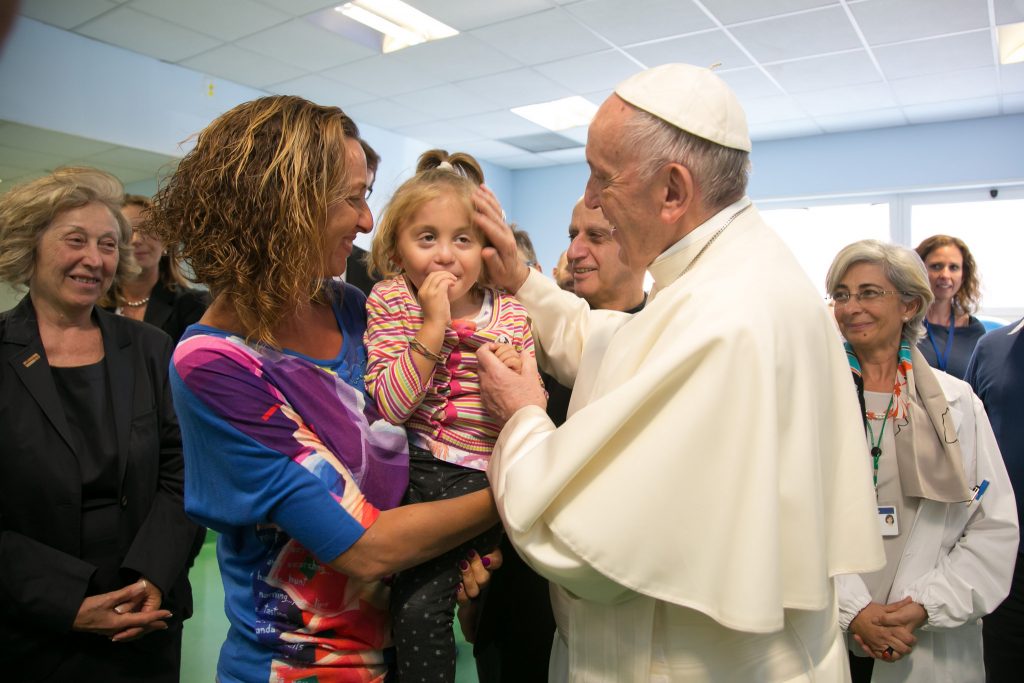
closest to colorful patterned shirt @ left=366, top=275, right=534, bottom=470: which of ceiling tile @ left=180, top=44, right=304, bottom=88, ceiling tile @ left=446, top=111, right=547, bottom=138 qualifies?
ceiling tile @ left=180, top=44, right=304, bottom=88

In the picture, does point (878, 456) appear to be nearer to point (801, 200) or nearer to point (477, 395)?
point (477, 395)

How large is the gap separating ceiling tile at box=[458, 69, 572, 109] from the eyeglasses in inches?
201

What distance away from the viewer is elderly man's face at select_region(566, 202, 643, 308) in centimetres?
254

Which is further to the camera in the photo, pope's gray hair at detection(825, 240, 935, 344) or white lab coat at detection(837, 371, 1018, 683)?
pope's gray hair at detection(825, 240, 935, 344)

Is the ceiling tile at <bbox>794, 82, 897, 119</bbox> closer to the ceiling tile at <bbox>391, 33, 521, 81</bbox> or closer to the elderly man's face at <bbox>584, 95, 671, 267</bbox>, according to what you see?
the ceiling tile at <bbox>391, 33, 521, 81</bbox>

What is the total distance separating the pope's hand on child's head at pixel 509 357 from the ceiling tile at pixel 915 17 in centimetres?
526

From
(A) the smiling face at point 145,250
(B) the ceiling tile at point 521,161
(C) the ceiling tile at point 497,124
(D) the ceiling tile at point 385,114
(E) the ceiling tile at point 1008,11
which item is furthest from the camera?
(B) the ceiling tile at point 521,161

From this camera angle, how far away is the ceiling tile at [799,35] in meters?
5.74

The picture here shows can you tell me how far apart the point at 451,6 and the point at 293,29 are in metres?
1.49

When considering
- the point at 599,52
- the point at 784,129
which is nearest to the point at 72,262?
the point at 599,52

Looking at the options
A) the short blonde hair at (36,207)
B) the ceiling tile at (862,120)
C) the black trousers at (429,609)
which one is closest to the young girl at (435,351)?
the black trousers at (429,609)

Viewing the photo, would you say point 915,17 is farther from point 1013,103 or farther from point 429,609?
point 429,609

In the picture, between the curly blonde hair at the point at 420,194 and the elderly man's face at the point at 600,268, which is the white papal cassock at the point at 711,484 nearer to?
the curly blonde hair at the point at 420,194

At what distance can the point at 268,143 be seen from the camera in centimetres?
138
